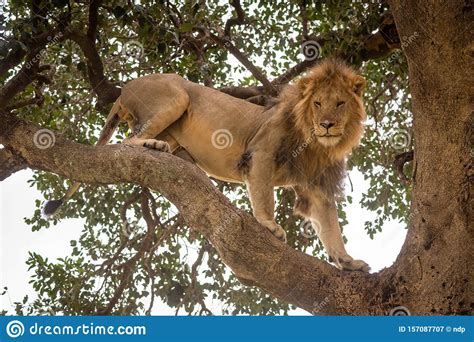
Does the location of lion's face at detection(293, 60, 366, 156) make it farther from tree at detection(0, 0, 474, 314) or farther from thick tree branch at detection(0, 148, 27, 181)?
thick tree branch at detection(0, 148, 27, 181)

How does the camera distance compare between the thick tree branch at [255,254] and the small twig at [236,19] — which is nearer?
the thick tree branch at [255,254]

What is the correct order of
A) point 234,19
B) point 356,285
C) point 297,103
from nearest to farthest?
point 356,285, point 297,103, point 234,19

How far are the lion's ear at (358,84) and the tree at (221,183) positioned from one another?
1.69 ft

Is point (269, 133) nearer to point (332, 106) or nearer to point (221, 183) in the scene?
point (332, 106)

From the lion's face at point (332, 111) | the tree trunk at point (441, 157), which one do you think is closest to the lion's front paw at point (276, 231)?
the lion's face at point (332, 111)

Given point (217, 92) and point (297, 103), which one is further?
point (217, 92)

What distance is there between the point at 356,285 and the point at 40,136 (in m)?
2.53

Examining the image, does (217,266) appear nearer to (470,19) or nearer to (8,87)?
(8,87)

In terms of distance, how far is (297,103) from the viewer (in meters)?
5.81

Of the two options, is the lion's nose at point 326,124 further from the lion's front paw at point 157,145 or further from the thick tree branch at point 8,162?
the thick tree branch at point 8,162

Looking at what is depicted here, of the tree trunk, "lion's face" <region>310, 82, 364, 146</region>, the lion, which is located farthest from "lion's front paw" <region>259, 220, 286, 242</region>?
the tree trunk

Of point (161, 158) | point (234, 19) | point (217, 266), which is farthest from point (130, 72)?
point (161, 158)

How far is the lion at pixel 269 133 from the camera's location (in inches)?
219

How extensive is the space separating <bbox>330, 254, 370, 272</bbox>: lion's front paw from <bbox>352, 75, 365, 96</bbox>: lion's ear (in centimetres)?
138
